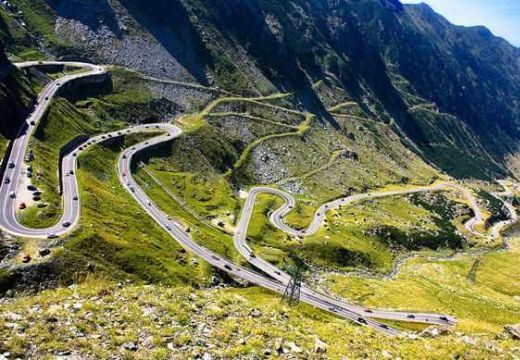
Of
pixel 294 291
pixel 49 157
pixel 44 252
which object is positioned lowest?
pixel 44 252

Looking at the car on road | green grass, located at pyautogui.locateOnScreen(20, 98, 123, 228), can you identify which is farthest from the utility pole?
green grass, located at pyautogui.locateOnScreen(20, 98, 123, 228)

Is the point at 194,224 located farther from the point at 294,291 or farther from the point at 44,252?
the point at 44,252

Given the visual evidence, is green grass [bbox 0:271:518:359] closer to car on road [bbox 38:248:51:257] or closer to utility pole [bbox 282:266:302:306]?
car on road [bbox 38:248:51:257]

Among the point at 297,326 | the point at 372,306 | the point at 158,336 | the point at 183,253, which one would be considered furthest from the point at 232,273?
the point at 158,336

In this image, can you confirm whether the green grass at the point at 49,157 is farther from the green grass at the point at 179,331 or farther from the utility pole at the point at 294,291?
the green grass at the point at 179,331

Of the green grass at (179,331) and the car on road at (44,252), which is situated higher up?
the green grass at (179,331)

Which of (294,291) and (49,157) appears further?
(49,157)

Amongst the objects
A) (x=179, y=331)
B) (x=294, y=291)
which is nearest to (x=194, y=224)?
(x=294, y=291)

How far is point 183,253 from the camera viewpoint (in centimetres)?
14075

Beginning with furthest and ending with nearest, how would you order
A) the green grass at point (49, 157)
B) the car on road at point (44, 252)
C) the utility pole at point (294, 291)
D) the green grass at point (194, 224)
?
the green grass at point (194, 224) < the green grass at point (49, 157) < the utility pole at point (294, 291) < the car on road at point (44, 252)

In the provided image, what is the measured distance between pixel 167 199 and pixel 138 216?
43532 millimetres

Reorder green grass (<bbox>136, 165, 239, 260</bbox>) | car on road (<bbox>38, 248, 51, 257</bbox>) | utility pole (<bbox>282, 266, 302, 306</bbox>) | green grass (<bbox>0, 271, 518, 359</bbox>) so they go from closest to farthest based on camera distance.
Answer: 1. green grass (<bbox>0, 271, 518, 359</bbox>)
2. car on road (<bbox>38, 248, 51, 257</bbox>)
3. utility pole (<bbox>282, 266, 302, 306</bbox>)
4. green grass (<bbox>136, 165, 239, 260</bbox>)

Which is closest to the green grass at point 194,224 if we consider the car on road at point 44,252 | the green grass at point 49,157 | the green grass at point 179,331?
the green grass at point 49,157

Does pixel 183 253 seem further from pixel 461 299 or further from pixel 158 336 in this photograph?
pixel 461 299
